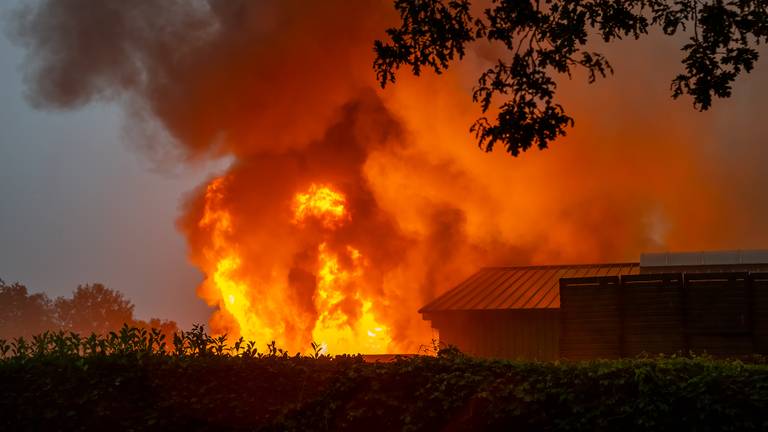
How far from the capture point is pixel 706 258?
80.2 feet

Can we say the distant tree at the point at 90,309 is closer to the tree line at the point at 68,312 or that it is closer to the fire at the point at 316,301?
the tree line at the point at 68,312

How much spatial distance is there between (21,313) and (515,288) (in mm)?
95646

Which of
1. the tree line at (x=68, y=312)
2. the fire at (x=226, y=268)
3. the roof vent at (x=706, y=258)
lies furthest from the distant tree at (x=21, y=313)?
the roof vent at (x=706, y=258)

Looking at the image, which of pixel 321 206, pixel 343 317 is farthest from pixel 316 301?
pixel 321 206

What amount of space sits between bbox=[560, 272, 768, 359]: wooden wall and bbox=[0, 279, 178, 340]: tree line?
313 ft

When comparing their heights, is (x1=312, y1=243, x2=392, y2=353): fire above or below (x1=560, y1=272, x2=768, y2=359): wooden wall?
above

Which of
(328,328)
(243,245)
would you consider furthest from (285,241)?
(328,328)

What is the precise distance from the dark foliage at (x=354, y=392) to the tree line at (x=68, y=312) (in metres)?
97.5

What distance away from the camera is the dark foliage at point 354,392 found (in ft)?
25.8

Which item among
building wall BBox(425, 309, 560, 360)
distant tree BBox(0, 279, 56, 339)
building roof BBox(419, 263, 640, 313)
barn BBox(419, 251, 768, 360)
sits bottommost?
barn BBox(419, 251, 768, 360)

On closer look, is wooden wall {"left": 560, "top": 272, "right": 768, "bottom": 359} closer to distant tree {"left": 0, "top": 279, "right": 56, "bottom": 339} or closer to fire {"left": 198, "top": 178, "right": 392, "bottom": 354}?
fire {"left": 198, "top": 178, "right": 392, "bottom": 354}

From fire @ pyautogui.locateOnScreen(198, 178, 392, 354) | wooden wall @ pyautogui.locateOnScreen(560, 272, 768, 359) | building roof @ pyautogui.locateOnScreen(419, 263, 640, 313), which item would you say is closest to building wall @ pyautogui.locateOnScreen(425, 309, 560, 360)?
building roof @ pyautogui.locateOnScreen(419, 263, 640, 313)

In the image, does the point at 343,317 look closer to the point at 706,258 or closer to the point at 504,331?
the point at 504,331

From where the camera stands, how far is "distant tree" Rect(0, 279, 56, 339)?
10194cm
